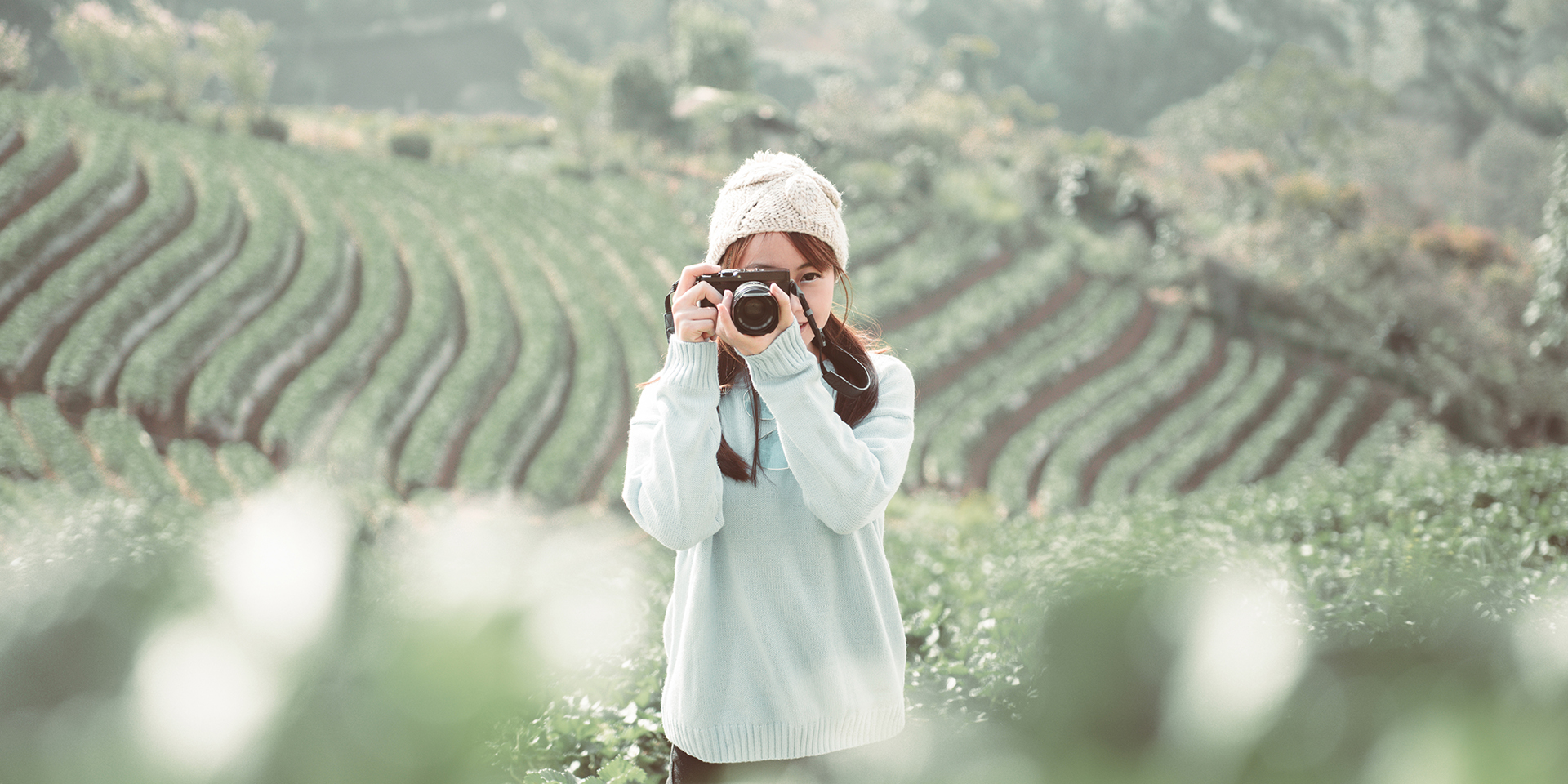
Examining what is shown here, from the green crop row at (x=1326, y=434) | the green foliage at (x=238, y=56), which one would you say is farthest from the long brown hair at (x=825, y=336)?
the green foliage at (x=238, y=56)

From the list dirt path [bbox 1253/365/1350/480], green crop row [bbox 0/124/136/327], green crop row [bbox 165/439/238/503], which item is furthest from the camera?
dirt path [bbox 1253/365/1350/480]

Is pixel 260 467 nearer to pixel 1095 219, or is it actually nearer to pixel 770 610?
pixel 770 610

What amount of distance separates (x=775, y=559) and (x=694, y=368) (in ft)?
1.31

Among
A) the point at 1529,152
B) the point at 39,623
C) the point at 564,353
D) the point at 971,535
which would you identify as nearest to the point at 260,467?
the point at 564,353

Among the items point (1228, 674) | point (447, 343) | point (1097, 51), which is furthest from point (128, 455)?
point (1097, 51)

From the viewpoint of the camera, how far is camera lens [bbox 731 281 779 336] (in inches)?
61.8

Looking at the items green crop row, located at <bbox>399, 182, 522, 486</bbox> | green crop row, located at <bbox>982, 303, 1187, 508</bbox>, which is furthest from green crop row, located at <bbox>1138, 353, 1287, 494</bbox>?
green crop row, located at <bbox>399, 182, 522, 486</bbox>

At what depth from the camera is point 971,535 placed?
953cm

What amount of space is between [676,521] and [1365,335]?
23.8 m

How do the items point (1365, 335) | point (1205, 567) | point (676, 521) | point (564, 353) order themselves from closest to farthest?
point (1205, 567), point (676, 521), point (564, 353), point (1365, 335)

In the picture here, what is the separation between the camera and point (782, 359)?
1593mm

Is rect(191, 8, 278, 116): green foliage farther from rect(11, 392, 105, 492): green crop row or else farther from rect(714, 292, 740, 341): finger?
rect(714, 292, 740, 341): finger

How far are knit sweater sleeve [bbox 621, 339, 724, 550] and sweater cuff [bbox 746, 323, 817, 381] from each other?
0.30ft

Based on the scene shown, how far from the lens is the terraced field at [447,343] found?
1204cm
